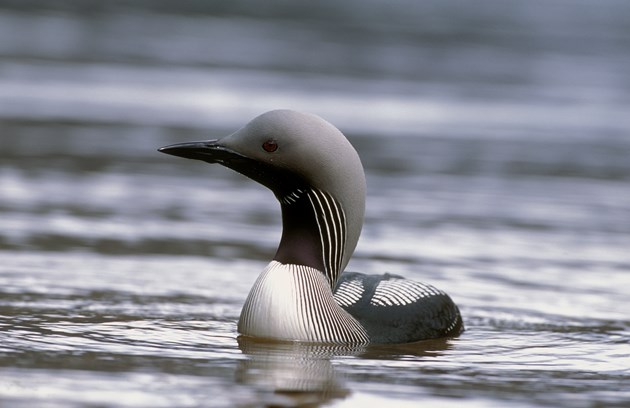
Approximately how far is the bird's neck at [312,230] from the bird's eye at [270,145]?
0.21 metres

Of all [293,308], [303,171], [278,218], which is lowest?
[293,308]

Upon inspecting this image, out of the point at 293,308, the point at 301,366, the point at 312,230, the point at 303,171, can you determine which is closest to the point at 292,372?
the point at 301,366

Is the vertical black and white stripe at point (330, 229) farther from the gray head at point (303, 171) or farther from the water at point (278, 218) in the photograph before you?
the water at point (278, 218)

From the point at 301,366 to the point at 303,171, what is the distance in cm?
76

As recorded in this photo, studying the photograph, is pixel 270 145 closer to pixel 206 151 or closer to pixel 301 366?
pixel 206 151

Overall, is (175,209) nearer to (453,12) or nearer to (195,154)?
(195,154)

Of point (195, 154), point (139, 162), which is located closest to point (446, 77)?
point (139, 162)

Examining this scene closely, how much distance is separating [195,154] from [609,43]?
1917cm

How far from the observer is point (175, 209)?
9.77m

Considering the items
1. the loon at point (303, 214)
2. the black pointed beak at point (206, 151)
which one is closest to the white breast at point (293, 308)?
the loon at point (303, 214)

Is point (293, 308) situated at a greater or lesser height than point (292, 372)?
greater

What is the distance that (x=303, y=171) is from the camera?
6074 mm

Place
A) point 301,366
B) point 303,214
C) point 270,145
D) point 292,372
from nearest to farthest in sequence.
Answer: point 292,372
point 301,366
point 270,145
point 303,214

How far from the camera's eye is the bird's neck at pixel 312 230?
617 centimetres
